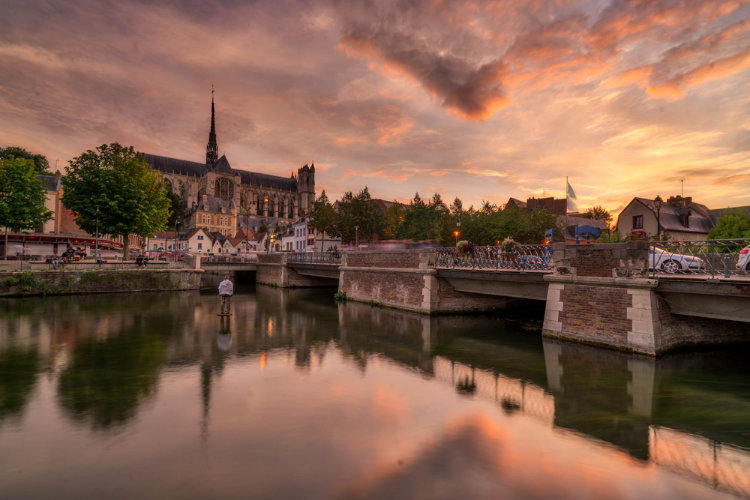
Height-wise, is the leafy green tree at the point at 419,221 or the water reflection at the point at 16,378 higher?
the leafy green tree at the point at 419,221

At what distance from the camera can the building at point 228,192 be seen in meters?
118

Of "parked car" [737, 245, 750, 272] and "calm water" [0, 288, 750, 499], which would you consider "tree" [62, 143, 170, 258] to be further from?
"parked car" [737, 245, 750, 272]

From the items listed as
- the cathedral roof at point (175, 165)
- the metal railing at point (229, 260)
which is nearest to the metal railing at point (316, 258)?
the metal railing at point (229, 260)

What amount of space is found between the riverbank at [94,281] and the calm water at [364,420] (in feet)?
57.4

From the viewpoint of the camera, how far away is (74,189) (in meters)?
38.9

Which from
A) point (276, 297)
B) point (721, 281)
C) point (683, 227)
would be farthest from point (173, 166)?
point (721, 281)

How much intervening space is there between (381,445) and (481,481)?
195 centimetres

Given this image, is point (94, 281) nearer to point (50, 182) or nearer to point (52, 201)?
point (52, 201)

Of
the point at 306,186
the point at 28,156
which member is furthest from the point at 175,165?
the point at 28,156

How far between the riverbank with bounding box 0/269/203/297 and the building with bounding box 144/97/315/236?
7806cm

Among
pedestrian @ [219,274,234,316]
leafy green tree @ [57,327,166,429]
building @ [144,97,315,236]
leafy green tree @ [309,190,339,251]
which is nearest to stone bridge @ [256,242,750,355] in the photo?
pedestrian @ [219,274,234,316]

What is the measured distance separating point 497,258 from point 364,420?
1287 cm

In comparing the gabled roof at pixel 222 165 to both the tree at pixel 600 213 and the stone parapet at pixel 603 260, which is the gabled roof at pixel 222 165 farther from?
the stone parapet at pixel 603 260

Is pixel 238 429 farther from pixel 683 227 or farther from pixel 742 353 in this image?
pixel 683 227
